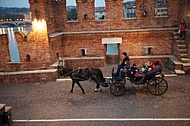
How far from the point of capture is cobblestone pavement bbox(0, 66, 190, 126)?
6430mm

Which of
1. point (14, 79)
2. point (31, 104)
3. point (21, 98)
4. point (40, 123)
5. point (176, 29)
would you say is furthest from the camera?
point (176, 29)

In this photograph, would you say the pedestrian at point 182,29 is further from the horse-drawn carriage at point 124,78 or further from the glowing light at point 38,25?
the glowing light at point 38,25

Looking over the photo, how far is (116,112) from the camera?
22.2 ft

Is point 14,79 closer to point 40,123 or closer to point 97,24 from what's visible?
point 40,123

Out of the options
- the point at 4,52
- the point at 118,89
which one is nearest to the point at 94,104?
the point at 118,89

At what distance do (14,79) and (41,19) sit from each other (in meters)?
3.36

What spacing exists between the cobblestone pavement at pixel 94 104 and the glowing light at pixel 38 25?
10.7 feet

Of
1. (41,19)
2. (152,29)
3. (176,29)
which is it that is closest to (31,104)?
(41,19)

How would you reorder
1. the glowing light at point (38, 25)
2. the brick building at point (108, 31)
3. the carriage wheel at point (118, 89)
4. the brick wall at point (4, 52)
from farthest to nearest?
the brick building at point (108, 31) → the brick wall at point (4, 52) → the glowing light at point (38, 25) → the carriage wheel at point (118, 89)

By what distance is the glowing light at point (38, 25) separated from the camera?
36.0 feet

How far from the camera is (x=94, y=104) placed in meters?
7.44

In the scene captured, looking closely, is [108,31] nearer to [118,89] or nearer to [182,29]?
[182,29]

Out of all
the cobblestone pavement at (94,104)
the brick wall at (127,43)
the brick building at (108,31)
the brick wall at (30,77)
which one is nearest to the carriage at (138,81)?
the cobblestone pavement at (94,104)

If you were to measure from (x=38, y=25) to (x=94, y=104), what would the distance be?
5762mm
